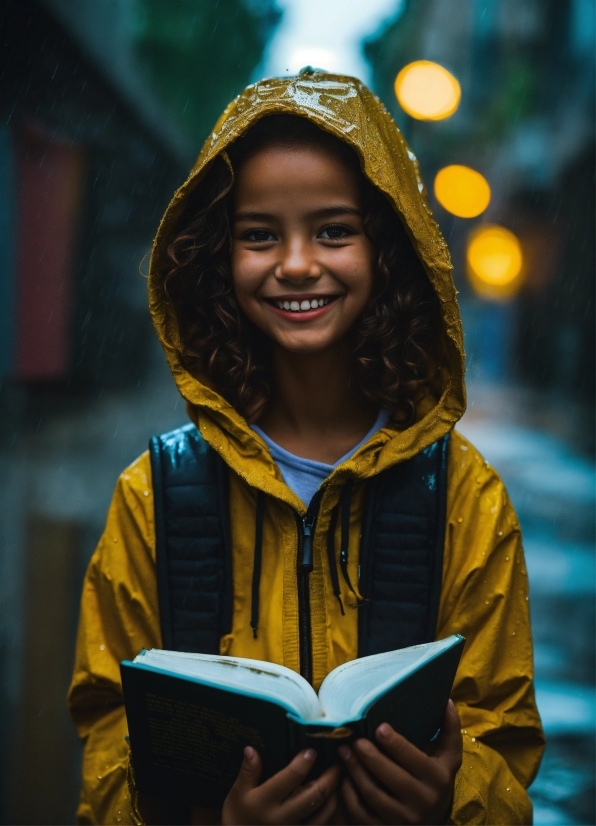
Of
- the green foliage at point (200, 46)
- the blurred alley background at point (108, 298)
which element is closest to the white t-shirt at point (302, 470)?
the blurred alley background at point (108, 298)

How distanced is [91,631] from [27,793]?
2017mm

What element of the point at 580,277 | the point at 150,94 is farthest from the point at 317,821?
the point at 580,277

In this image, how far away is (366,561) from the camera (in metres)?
1.80

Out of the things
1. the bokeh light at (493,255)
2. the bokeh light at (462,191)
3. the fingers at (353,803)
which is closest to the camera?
the fingers at (353,803)

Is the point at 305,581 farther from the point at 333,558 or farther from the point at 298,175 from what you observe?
the point at 298,175

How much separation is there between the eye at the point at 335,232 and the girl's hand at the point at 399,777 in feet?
3.47

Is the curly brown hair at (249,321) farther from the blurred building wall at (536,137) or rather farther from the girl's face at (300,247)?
the blurred building wall at (536,137)

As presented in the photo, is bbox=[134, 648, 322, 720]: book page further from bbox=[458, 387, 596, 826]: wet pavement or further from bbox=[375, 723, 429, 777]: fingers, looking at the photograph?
bbox=[458, 387, 596, 826]: wet pavement

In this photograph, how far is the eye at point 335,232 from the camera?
71.7 inches

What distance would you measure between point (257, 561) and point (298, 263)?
2.27ft

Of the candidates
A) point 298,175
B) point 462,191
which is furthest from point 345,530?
point 462,191

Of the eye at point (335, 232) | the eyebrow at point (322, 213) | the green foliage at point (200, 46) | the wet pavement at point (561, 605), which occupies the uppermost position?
the green foliage at point (200, 46)

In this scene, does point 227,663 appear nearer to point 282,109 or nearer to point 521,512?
point 282,109

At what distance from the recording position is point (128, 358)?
23.4 feet
